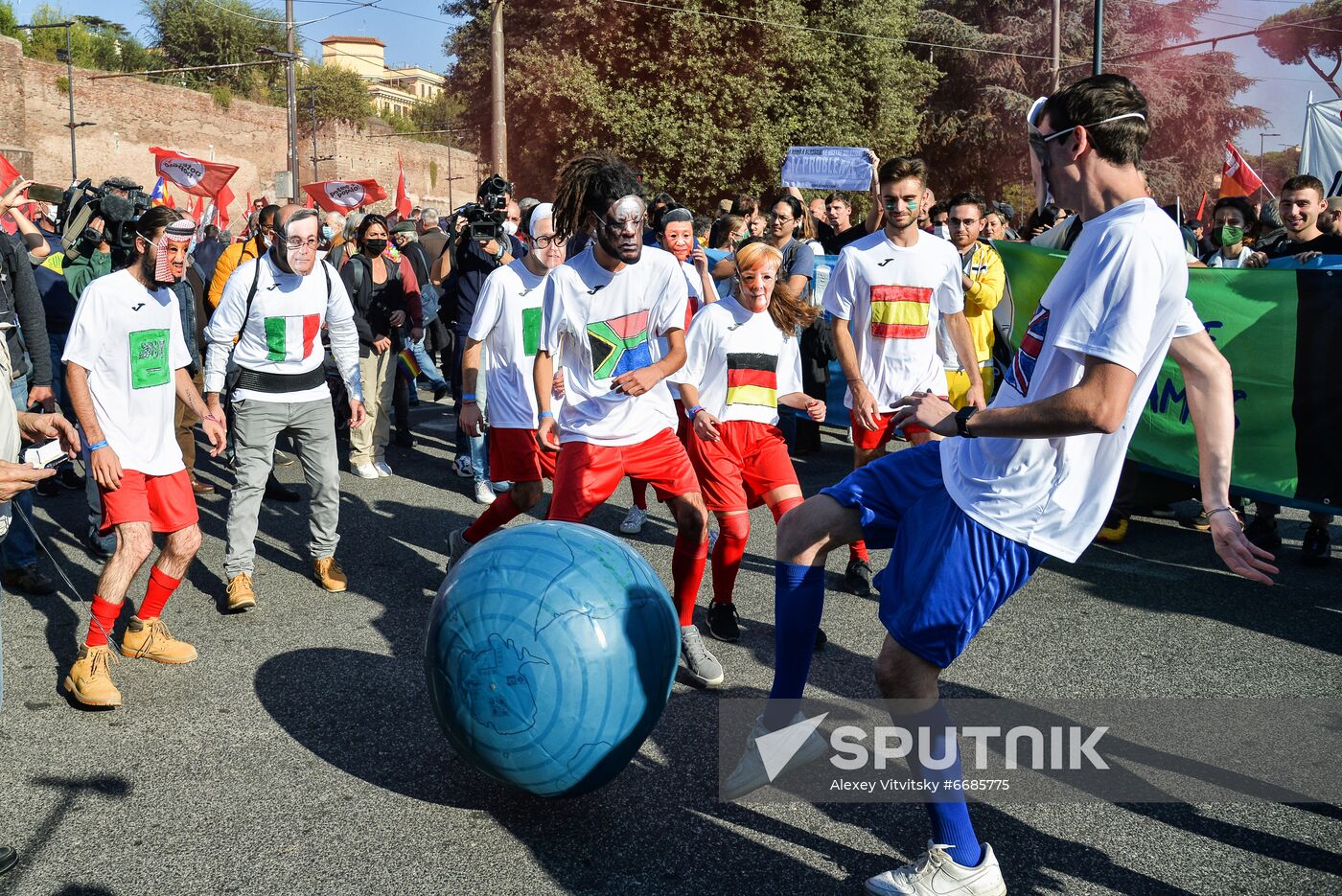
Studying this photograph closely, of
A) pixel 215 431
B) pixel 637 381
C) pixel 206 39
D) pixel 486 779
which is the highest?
pixel 206 39

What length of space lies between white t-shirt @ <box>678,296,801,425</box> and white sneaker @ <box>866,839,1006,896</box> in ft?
9.22

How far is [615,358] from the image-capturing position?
16.6 ft

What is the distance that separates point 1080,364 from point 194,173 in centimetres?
1353

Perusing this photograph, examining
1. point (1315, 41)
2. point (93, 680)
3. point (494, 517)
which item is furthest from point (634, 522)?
point (1315, 41)

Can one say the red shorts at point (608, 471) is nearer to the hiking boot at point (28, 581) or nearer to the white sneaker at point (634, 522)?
the white sneaker at point (634, 522)

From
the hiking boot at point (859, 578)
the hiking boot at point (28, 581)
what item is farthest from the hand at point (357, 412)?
the hiking boot at point (859, 578)

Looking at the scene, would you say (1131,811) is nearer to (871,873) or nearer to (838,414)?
(871,873)

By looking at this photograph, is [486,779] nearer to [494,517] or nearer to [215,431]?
[494,517]

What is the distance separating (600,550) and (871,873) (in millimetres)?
1263

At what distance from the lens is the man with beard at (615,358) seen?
4.99 meters

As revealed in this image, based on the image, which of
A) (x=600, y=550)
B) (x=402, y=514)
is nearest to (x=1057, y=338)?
(x=600, y=550)

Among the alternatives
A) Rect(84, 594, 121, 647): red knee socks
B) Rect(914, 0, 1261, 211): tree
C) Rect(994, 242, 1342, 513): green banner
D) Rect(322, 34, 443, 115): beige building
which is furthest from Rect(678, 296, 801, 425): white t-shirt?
Rect(322, 34, 443, 115): beige building

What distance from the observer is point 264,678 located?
5.00 m

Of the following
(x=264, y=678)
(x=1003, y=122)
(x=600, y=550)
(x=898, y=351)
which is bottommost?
(x=264, y=678)
